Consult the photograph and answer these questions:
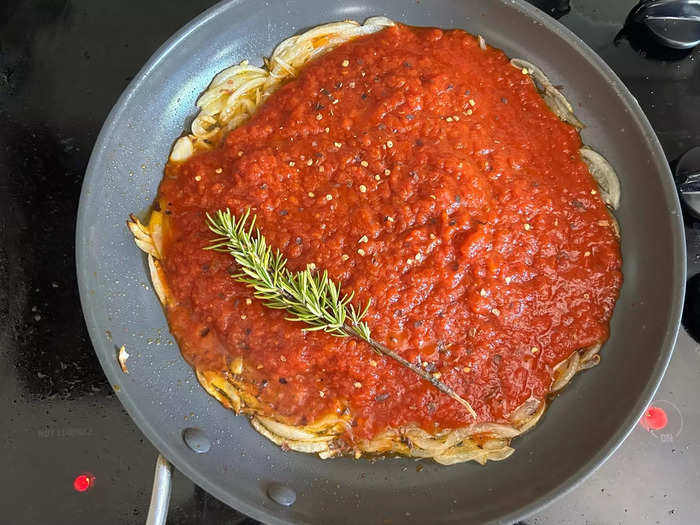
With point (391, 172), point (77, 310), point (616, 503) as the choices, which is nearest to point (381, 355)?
point (391, 172)

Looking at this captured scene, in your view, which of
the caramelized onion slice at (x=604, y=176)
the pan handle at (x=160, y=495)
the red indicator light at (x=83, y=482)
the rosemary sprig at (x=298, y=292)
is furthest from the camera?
the red indicator light at (x=83, y=482)

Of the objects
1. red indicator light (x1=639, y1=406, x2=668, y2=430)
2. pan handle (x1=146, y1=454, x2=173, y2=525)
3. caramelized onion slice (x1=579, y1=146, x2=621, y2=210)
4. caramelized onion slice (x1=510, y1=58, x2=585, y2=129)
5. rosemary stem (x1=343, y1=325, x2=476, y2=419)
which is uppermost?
caramelized onion slice (x1=510, y1=58, x2=585, y2=129)

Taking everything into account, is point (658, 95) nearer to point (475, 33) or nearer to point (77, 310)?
point (475, 33)

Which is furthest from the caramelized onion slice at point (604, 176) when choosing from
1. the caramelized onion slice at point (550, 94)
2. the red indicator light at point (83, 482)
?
the red indicator light at point (83, 482)

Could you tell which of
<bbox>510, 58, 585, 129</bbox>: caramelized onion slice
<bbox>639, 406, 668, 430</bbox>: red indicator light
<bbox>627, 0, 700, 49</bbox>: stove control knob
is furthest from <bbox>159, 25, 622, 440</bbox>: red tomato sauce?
<bbox>627, 0, 700, 49</bbox>: stove control knob

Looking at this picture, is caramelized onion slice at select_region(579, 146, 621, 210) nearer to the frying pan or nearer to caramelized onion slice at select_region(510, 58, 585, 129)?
the frying pan

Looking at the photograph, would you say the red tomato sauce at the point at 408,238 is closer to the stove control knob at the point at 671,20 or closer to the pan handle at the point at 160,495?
the pan handle at the point at 160,495

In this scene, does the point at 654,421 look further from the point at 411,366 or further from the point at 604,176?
the point at 411,366
